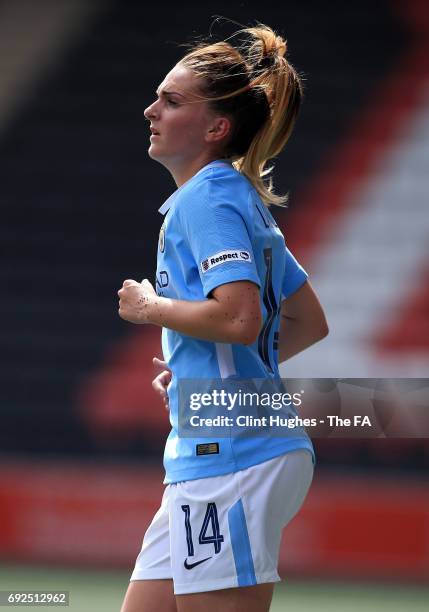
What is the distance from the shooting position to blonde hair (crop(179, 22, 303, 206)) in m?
2.04

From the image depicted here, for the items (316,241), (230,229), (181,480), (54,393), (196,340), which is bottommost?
(54,393)

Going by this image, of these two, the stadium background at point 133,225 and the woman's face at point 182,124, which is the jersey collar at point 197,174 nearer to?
the woman's face at point 182,124

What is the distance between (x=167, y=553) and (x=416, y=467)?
151 inches

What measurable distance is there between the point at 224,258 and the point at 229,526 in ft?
1.43

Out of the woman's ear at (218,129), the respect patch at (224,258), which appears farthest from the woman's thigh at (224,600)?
the woman's ear at (218,129)

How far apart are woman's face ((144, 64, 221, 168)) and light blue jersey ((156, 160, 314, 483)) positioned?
7cm

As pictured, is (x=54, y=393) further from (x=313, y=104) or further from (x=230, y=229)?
(x=230, y=229)

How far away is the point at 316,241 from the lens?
6.00 m

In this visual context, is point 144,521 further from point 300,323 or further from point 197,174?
point 197,174

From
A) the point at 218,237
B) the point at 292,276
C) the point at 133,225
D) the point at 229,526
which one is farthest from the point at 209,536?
the point at 133,225

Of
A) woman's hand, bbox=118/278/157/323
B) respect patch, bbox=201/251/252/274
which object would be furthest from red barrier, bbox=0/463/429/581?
respect patch, bbox=201/251/252/274

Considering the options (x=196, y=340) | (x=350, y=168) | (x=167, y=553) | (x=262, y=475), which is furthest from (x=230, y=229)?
(x=350, y=168)

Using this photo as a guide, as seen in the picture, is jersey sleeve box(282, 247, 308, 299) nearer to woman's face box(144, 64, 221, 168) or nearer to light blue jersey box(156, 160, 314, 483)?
light blue jersey box(156, 160, 314, 483)

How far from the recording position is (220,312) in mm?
1820
